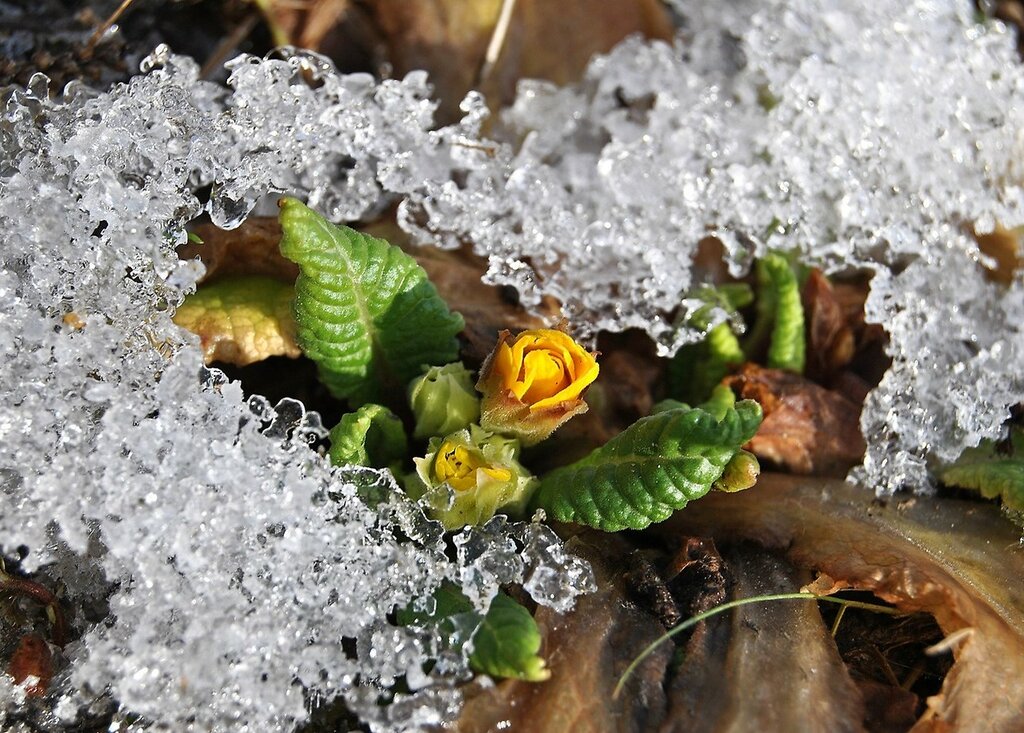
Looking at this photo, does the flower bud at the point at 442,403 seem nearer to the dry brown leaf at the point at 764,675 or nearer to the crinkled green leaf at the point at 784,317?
the dry brown leaf at the point at 764,675

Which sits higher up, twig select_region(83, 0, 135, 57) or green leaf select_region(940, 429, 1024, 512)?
twig select_region(83, 0, 135, 57)

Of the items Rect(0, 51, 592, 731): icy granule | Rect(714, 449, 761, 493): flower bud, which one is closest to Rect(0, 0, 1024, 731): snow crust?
Rect(0, 51, 592, 731): icy granule

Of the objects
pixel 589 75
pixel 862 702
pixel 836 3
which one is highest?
pixel 836 3

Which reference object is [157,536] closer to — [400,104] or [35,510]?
[35,510]

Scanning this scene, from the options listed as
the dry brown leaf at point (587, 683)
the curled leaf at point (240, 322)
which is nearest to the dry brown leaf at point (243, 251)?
the curled leaf at point (240, 322)

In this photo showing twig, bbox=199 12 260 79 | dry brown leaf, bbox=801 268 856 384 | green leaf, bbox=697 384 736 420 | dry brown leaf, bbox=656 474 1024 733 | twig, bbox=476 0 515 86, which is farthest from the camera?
twig, bbox=476 0 515 86

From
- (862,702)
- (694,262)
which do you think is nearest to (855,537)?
(862,702)

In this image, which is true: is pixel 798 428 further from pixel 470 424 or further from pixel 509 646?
pixel 509 646

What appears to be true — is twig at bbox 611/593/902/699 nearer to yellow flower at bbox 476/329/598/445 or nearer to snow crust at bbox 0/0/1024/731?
snow crust at bbox 0/0/1024/731
